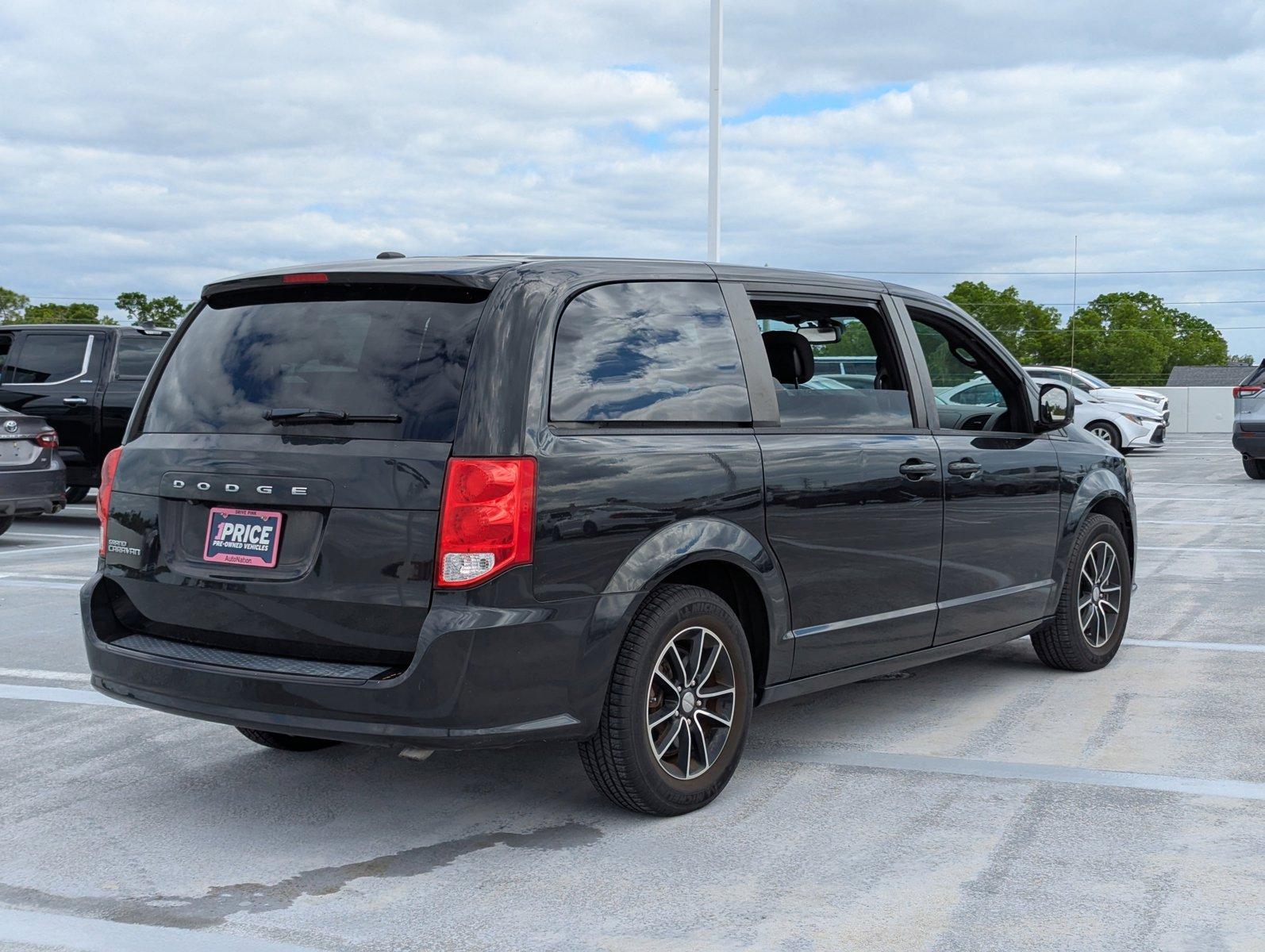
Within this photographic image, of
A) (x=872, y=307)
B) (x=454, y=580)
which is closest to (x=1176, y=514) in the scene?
(x=872, y=307)

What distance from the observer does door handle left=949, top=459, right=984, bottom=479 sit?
19.4 feet

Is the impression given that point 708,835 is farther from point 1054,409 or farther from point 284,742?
point 1054,409

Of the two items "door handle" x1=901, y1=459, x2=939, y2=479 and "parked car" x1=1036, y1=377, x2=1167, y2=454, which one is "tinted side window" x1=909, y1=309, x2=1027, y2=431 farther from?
"parked car" x1=1036, y1=377, x2=1167, y2=454

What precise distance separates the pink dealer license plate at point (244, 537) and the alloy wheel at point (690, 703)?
124 cm

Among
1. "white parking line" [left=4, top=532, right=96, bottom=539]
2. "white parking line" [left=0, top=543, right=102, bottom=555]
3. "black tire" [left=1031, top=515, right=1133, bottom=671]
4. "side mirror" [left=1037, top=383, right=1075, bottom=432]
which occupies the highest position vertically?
"side mirror" [left=1037, top=383, right=1075, bottom=432]

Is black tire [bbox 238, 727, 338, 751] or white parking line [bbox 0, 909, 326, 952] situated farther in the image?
black tire [bbox 238, 727, 338, 751]

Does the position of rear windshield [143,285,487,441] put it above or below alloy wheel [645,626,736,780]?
above

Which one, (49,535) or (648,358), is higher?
(648,358)

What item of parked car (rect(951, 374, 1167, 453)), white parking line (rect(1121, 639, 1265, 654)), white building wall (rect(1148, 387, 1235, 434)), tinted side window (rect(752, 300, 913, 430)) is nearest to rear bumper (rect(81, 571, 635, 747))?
tinted side window (rect(752, 300, 913, 430))

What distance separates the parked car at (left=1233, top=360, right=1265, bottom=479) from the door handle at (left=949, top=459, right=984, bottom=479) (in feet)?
49.1

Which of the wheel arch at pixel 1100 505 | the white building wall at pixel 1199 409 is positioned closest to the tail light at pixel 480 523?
the wheel arch at pixel 1100 505

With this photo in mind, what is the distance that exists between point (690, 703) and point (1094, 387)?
29.8 m

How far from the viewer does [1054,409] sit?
6641 mm

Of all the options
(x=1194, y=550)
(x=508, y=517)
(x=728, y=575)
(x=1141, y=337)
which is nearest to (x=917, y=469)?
(x=728, y=575)
